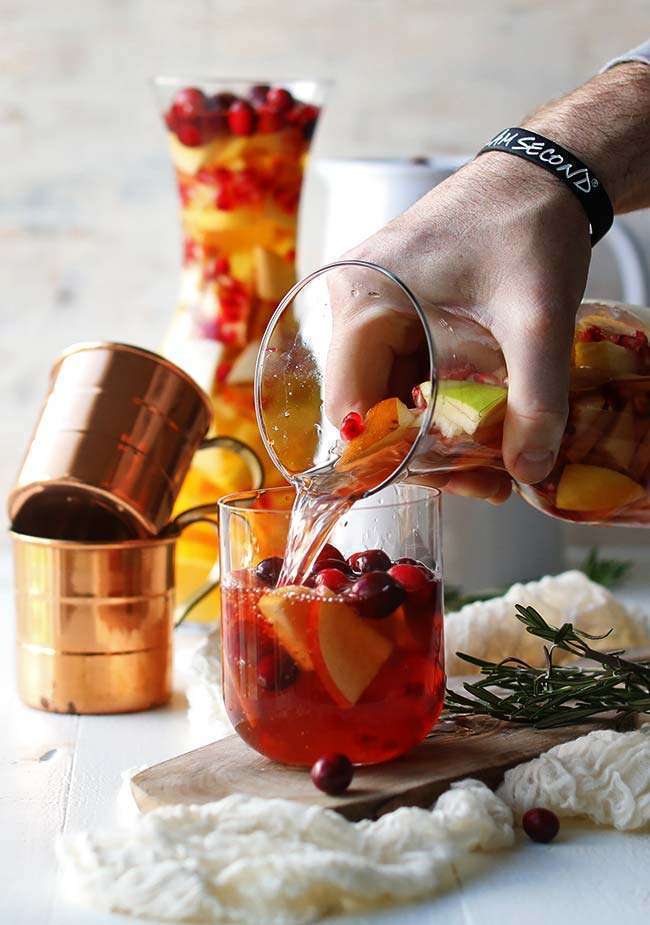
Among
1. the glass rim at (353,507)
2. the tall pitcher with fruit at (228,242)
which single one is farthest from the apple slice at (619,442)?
the tall pitcher with fruit at (228,242)

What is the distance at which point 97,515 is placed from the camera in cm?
129

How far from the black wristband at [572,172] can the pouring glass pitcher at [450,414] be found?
73 millimetres

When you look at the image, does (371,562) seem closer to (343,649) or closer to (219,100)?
(343,649)

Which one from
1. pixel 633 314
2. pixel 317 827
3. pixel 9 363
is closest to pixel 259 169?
pixel 633 314

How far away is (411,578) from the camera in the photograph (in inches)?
37.4

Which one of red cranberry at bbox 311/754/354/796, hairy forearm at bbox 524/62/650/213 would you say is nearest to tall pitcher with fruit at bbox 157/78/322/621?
hairy forearm at bbox 524/62/650/213

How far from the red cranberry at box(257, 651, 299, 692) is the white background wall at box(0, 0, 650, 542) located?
3.67ft

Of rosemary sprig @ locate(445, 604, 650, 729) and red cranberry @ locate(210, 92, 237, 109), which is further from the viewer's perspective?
red cranberry @ locate(210, 92, 237, 109)

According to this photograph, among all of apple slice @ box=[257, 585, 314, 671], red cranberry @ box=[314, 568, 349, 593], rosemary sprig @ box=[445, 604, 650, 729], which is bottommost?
rosemary sprig @ box=[445, 604, 650, 729]

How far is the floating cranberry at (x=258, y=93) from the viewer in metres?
1.46

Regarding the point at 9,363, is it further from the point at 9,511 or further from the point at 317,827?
the point at 317,827

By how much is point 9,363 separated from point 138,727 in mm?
957

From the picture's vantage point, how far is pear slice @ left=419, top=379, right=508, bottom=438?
3.04ft

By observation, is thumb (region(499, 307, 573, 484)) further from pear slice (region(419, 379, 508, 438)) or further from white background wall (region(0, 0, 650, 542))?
white background wall (region(0, 0, 650, 542))
